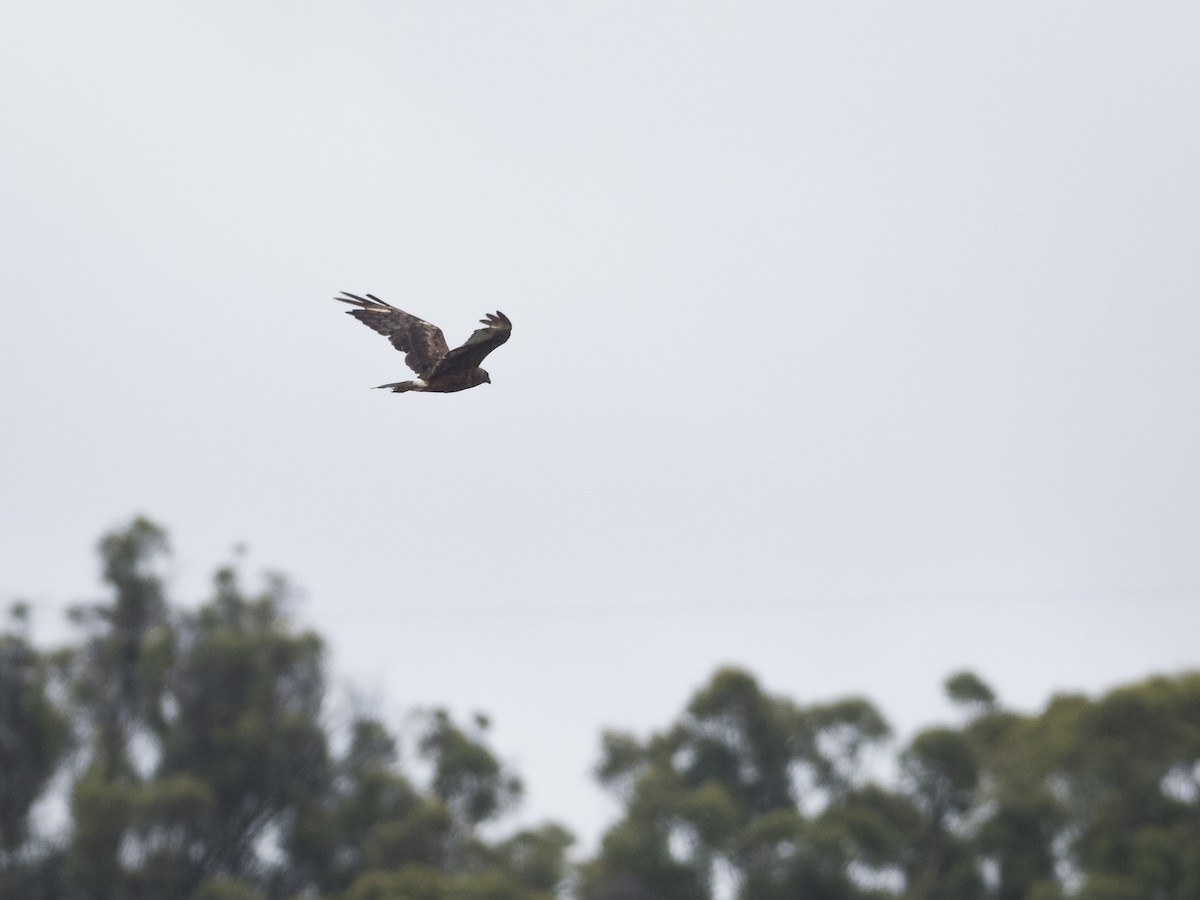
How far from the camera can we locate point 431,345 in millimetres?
18109

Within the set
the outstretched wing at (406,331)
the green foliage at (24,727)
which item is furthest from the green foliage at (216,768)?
the outstretched wing at (406,331)

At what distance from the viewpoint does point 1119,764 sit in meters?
35.7

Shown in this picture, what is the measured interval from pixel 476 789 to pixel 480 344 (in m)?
31.9

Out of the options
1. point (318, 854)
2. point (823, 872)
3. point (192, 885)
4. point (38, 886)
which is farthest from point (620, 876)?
point (38, 886)

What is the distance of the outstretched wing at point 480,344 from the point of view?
50.6 ft

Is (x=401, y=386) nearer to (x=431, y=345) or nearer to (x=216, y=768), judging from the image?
(x=431, y=345)

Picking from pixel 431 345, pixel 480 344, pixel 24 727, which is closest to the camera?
pixel 480 344

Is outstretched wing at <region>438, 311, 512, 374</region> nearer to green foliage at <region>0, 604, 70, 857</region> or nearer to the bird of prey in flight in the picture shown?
→ the bird of prey in flight

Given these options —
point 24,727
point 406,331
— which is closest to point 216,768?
point 24,727

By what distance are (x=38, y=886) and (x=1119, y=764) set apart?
26128 millimetres

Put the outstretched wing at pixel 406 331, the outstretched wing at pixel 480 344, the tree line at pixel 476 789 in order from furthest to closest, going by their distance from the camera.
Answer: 1. the tree line at pixel 476 789
2. the outstretched wing at pixel 406 331
3. the outstretched wing at pixel 480 344

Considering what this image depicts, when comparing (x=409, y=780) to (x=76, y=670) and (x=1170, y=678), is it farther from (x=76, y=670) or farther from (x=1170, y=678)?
(x=1170, y=678)

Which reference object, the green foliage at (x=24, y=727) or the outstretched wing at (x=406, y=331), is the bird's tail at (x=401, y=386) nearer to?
the outstretched wing at (x=406, y=331)

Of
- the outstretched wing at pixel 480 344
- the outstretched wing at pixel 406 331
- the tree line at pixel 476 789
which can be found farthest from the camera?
the tree line at pixel 476 789
